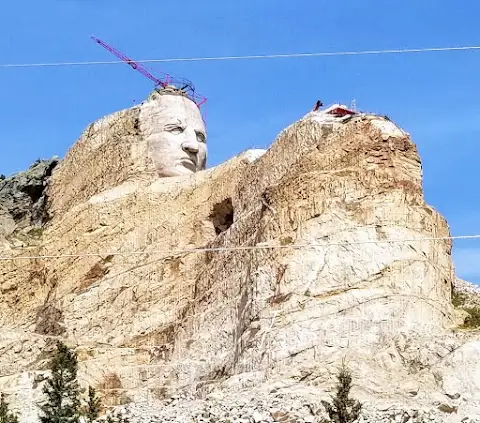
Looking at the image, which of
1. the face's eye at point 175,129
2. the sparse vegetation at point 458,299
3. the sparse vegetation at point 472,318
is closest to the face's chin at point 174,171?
the face's eye at point 175,129

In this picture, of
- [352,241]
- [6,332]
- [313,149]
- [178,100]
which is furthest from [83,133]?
[352,241]

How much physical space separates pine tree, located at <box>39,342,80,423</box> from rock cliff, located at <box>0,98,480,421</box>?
277cm

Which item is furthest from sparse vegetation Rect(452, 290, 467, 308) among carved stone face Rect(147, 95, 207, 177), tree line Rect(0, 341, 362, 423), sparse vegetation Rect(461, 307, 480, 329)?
carved stone face Rect(147, 95, 207, 177)

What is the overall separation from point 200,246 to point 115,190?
6177 millimetres

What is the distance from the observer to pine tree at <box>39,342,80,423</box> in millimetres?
31297

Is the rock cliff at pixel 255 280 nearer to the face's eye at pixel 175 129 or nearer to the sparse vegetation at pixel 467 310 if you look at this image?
the sparse vegetation at pixel 467 310

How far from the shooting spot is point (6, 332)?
4328 cm

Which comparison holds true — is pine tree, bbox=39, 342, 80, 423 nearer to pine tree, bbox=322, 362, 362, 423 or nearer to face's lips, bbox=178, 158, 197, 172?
pine tree, bbox=322, 362, 362, 423

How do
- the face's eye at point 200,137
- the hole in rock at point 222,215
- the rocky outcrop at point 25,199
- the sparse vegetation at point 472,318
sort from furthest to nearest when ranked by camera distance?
1. the rocky outcrop at point 25,199
2. the face's eye at point 200,137
3. the hole in rock at point 222,215
4. the sparse vegetation at point 472,318

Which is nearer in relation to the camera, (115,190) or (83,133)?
(115,190)

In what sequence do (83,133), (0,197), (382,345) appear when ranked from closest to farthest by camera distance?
(382,345), (83,133), (0,197)

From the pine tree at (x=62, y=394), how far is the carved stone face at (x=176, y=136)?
1422cm

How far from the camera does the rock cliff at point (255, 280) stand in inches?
1225

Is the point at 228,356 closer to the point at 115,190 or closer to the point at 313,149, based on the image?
the point at 313,149
